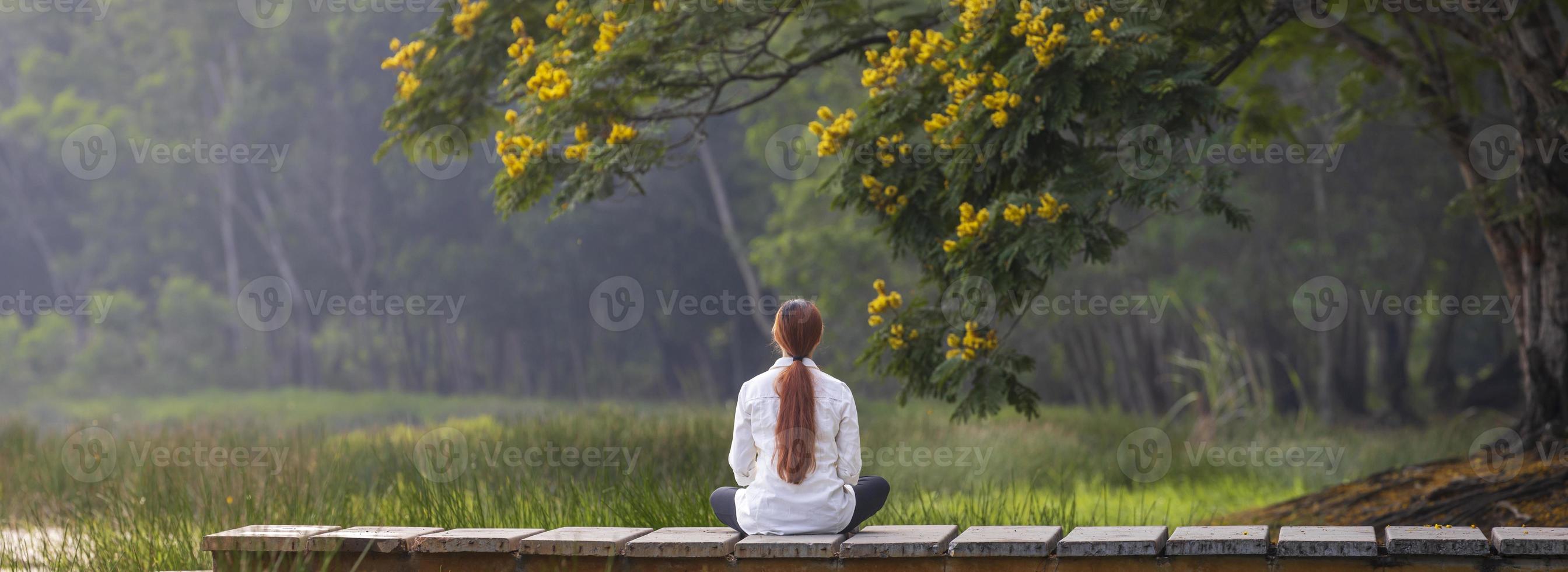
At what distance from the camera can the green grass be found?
655 cm

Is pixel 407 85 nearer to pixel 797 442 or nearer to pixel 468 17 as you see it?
pixel 468 17

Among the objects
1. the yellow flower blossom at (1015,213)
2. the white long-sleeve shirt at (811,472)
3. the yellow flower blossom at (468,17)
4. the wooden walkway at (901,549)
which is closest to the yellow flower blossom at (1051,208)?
the yellow flower blossom at (1015,213)

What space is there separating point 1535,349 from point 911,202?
426 cm

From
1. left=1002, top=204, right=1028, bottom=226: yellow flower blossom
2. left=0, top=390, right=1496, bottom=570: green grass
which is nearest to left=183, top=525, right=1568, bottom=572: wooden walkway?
left=0, top=390, right=1496, bottom=570: green grass

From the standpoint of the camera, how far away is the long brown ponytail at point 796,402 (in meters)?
4.68

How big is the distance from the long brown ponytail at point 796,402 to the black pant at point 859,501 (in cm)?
27

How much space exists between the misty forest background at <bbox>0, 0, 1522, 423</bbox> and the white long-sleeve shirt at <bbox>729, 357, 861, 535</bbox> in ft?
56.6

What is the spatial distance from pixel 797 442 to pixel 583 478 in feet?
14.1


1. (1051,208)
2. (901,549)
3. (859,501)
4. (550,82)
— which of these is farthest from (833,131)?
(901,549)

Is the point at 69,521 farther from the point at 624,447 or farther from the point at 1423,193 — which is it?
the point at 1423,193

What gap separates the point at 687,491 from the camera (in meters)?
6.70

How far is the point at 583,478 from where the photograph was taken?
28.7 feet

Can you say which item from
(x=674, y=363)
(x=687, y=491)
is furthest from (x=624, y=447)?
(x=674, y=363)

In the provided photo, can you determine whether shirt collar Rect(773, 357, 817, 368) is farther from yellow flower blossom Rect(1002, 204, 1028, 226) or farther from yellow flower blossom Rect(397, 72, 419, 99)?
yellow flower blossom Rect(397, 72, 419, 99)
